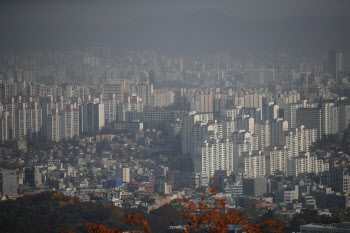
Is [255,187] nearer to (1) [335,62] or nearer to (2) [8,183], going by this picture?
(2) [8,183]

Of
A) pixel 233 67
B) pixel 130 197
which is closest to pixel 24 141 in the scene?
pixel 130 197

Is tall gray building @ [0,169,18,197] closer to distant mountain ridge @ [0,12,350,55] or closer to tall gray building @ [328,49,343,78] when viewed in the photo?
distant mountain ridge @ [0,12,350,55]

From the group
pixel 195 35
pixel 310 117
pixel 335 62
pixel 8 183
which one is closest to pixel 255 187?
pixel 8 183

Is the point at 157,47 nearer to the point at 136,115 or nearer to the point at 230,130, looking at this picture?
the point at 136,115

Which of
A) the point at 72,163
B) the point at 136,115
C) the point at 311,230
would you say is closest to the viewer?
the point at 311,230

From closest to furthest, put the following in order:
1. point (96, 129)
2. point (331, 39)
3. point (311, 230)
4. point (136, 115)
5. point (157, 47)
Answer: point (311, 230) < point (96, 129) < point (136, 115) < point (331, 39) < point (157, 47)

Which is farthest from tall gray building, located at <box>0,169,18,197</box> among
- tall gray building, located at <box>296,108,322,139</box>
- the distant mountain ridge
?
tall gray building, located at <box>296,108,322,139</box>

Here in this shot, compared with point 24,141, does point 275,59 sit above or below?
above
